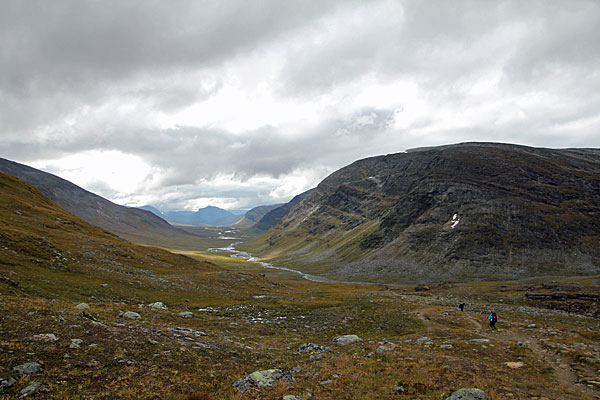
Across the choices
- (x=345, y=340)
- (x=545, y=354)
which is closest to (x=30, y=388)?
(x=345, y=340)

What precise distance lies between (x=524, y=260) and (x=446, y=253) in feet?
120

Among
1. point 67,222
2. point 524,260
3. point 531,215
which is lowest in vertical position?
point 524,260

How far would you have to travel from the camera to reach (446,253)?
170 metres

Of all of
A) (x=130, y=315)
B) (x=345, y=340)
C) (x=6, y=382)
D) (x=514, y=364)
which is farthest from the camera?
(x=345, y=340)

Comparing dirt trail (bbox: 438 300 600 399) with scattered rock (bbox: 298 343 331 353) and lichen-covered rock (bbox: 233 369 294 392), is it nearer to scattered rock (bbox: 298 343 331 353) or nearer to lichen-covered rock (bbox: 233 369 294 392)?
scattered rock (bbox: 298 343 331 353)

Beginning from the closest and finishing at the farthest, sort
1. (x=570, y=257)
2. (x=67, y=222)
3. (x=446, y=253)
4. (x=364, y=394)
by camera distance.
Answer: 1. (x=364, y=394)
2. (x=67, y=222)
3. (x=570, y=257)
4. (x=446, y=253)

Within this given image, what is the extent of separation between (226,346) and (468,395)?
1706 centimetres

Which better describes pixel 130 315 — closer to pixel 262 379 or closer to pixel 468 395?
pixel 262 379

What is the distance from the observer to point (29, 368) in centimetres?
1262

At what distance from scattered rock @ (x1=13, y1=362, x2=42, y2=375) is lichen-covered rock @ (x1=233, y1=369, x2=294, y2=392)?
8.90 meters

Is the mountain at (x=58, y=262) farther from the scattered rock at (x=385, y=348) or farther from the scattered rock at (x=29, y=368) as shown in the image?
the scattered rock at (x=385, y=348)

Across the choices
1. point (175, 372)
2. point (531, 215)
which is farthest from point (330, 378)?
point (531, 215)

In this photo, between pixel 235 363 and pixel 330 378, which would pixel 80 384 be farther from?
pixel 330 378

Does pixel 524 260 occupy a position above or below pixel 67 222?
below
